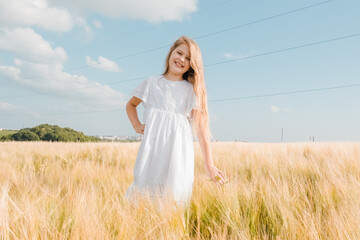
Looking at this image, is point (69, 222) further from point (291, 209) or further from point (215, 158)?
point (215, 158)

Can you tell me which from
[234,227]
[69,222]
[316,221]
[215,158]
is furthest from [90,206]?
[215,158]

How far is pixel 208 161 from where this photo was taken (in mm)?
1884

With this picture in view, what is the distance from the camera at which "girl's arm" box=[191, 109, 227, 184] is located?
6.05ft

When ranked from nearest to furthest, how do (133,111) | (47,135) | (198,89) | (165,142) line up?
(165,142) < (198,89) < (133,111) < (47,135)

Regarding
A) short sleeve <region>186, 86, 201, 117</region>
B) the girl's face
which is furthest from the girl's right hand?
the girl's face

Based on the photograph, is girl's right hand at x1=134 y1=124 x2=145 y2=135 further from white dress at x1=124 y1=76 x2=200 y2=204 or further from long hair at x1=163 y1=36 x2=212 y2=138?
long hair at x1=163 y1=36 x2=212 y2=138

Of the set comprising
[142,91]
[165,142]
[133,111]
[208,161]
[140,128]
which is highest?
[142,91]

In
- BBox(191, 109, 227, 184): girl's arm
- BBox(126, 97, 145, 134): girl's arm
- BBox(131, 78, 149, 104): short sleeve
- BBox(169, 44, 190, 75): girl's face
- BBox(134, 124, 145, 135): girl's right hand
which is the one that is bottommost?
BBox(191, 109, 227, 184): girl's arm

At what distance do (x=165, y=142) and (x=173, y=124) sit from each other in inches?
5.5

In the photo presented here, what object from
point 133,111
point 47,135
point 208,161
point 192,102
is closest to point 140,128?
point 133,111

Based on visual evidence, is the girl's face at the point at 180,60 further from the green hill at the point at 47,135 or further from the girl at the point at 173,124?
the green hill at the point at 47,135

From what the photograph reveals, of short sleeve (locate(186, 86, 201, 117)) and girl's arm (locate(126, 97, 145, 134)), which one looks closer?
short sleeve (locate(186, 86, 201, 117))

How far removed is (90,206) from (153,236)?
1.16 feet

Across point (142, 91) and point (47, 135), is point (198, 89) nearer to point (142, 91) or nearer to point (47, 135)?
point (142, 91)
